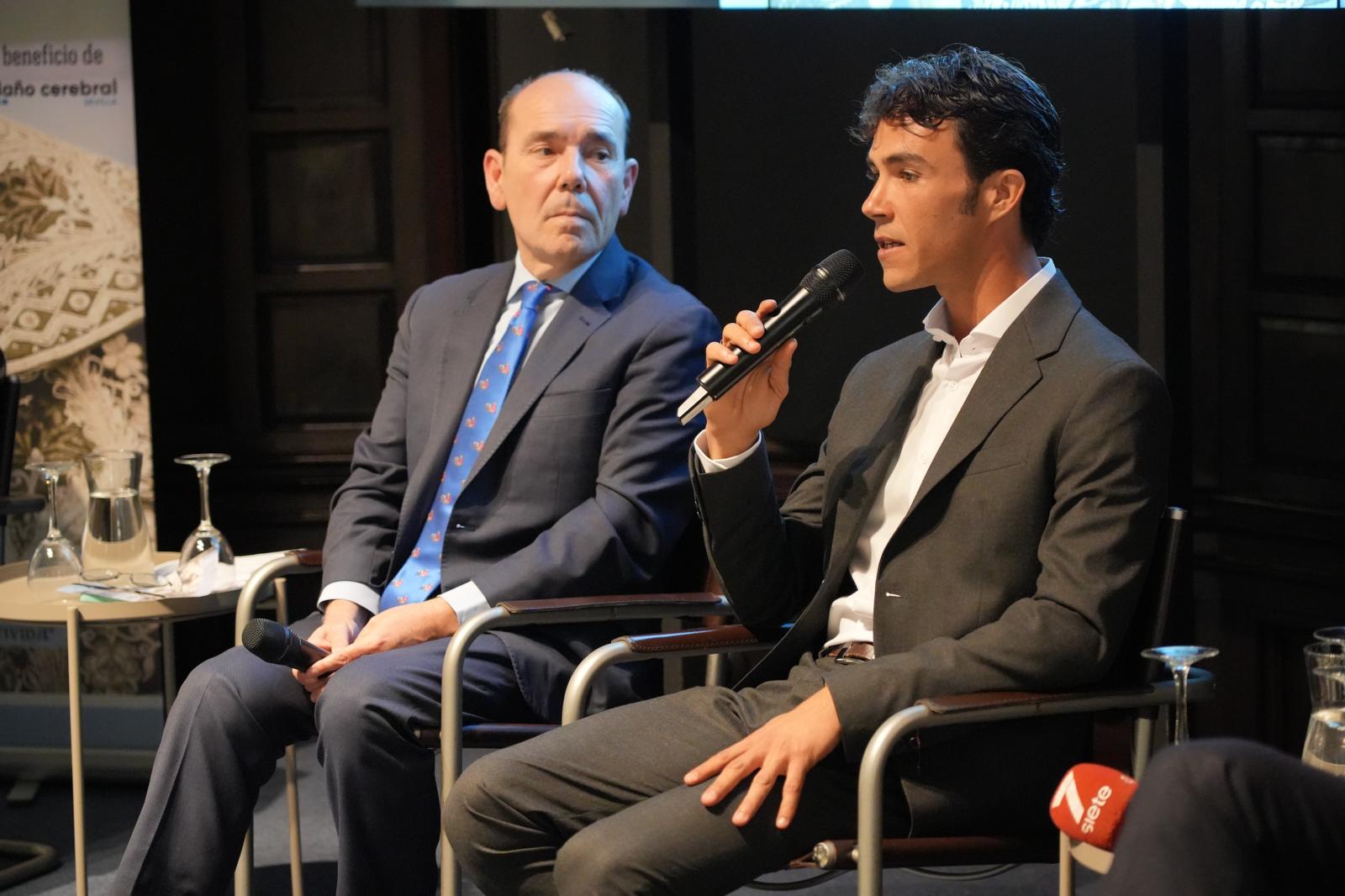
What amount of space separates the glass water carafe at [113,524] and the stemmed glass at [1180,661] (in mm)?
1830

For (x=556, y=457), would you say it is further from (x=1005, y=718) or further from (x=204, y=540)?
(x=1005, y=718)

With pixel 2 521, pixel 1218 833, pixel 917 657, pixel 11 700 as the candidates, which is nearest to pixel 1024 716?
pixel 917 657

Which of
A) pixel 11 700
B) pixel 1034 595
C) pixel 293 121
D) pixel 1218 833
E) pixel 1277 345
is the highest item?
pixel 293 121

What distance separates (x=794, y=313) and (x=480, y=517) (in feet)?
2.87

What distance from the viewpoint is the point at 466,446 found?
2900 mm

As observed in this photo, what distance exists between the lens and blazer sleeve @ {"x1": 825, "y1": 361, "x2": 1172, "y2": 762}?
2016mm

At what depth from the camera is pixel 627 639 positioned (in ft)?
7.59

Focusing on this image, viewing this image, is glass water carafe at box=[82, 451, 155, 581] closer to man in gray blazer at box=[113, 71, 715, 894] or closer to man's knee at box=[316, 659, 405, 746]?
man in gray blazer at box=[113, 71, 715, 894]

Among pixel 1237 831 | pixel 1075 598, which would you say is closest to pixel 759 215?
pixel 1075 598

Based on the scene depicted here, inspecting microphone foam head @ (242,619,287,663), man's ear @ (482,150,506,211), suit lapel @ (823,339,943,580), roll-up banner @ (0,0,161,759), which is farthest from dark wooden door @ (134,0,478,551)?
suit lapel @ (823,339,943,580)

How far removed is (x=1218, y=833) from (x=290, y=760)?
1897 mm

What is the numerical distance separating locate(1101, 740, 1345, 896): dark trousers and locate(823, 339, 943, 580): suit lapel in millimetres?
777

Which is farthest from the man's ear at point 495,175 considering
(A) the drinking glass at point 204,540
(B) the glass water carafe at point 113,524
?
(B) the glass water carafe at point 113,524

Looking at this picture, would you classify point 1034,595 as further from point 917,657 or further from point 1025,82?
point 1025,82
